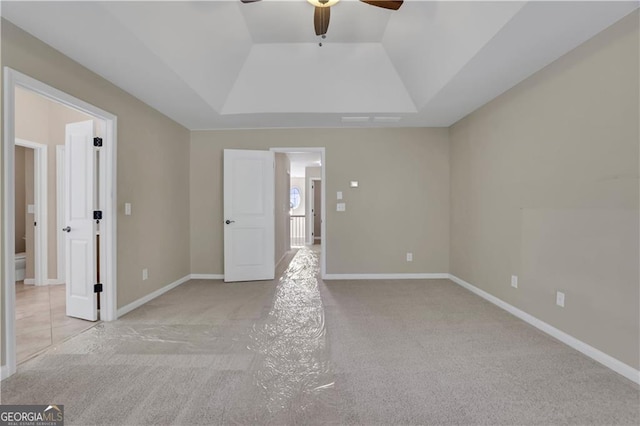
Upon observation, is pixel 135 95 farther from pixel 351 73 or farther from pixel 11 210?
pixel 351 73

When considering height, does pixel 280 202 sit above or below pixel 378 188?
below

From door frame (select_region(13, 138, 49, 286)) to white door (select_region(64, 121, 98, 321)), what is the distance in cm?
182

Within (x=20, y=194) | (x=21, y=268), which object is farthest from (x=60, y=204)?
(x=20, y=194)

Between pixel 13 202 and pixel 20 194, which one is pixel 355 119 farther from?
pixel 20 194

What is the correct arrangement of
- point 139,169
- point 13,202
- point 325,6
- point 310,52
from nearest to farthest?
point 13,202, point 325,6, point 139,169, point 310,52

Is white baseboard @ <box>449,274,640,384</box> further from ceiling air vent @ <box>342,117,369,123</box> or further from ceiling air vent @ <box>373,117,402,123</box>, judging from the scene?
ceiling air vent @ <box>342,117,369,123</box>

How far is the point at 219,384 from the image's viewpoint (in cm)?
192

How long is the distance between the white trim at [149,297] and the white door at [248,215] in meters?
0.67

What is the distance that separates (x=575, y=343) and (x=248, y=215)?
4.08 metres

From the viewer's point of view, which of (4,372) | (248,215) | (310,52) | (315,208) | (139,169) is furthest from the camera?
(315,208)

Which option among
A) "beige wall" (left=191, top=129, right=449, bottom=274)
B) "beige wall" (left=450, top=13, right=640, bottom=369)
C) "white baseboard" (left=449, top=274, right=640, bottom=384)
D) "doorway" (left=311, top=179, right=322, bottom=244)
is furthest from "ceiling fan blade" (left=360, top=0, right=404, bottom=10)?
"doorway" (left=311, top=179, right=322, bottom=244)

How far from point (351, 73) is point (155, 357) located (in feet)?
12.1

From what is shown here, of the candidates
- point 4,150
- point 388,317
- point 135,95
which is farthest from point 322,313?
point 135,95

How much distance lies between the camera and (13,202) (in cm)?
207
